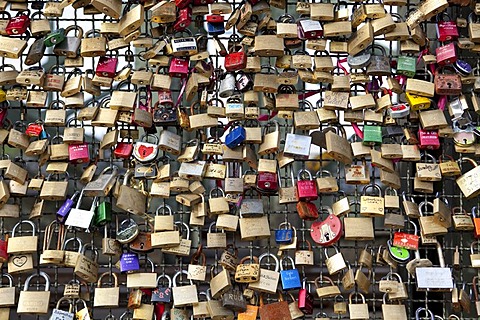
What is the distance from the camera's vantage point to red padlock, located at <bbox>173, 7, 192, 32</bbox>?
285cm

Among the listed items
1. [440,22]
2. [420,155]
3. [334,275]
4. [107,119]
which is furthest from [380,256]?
[107,119]

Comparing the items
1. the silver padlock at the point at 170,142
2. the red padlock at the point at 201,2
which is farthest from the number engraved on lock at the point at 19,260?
the red padlock at the point at 201,2

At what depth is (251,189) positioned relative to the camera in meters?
2.88

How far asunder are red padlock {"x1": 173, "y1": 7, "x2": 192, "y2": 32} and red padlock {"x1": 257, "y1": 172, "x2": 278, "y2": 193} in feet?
1.83

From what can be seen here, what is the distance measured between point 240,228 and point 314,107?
19.7 inches

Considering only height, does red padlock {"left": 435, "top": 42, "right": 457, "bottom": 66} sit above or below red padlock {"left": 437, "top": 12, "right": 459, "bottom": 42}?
below

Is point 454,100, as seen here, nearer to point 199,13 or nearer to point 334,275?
point 334,275

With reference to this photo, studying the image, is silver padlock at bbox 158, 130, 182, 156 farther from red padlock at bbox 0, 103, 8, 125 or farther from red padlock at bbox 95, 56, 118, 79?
red padlock at bbox 0, 103, 8, 125

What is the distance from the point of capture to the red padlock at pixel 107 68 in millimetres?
2857

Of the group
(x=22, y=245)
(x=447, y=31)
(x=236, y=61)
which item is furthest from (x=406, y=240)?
(x=22, y=245)

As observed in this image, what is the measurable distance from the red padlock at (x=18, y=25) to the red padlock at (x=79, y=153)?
0.42 meters

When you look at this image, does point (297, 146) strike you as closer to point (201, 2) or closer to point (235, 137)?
point (235, 137)

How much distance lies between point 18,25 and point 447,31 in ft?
4.75

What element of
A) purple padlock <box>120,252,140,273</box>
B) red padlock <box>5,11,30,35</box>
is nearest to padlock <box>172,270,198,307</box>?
purple padlock <box>120,252,140,273</box>
